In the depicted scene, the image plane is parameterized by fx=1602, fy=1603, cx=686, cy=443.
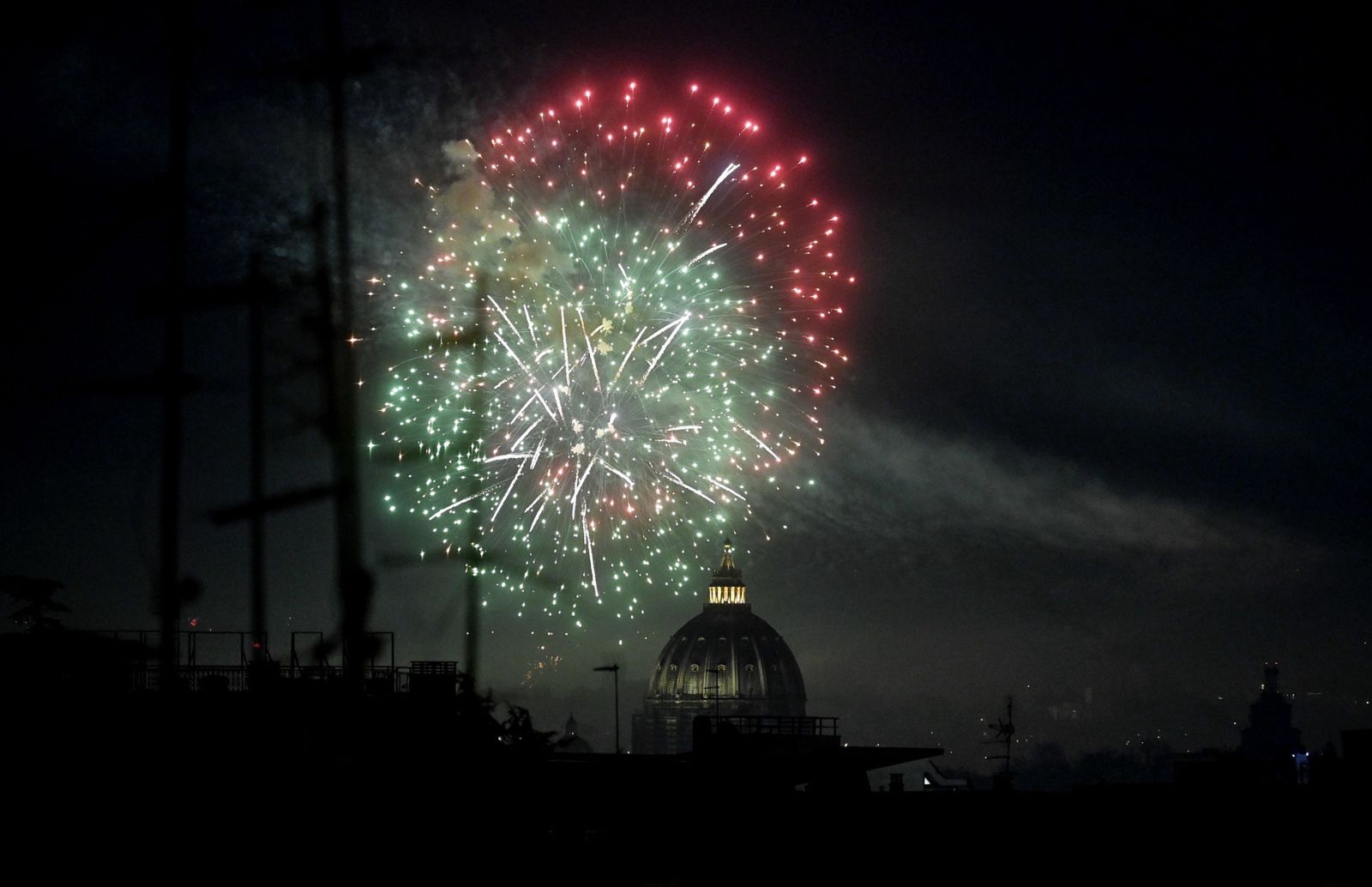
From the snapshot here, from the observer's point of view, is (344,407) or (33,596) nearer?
(344,407)

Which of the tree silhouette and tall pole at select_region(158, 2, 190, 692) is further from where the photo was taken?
the tree silhouette

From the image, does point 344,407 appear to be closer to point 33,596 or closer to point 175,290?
point 175,290

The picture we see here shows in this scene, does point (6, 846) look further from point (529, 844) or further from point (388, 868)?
point (529, 844)

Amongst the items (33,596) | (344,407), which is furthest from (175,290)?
(33,596)

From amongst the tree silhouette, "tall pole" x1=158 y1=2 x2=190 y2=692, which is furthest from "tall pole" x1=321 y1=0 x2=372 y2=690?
the tree silhouette

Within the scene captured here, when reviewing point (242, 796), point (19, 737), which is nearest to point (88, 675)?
point (19, 737)

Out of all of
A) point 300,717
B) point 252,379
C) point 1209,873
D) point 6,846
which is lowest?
point 1209,873

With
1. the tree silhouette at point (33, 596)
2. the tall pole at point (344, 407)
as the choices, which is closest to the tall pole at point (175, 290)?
the tall pole at point (344, 407)

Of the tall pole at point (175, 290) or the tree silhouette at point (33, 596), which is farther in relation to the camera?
the tree silhouette at point (33, 596)

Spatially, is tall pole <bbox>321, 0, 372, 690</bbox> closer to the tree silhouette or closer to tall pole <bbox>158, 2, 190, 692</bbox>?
tall pole <bbox>158, 2, 190, 692</bbox>

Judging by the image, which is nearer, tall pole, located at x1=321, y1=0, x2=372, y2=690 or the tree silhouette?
tall pole, located at x1=321, y1=0, x2=372, y2=690

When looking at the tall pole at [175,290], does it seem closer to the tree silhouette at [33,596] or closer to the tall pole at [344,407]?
the tall pole at [344,407]
